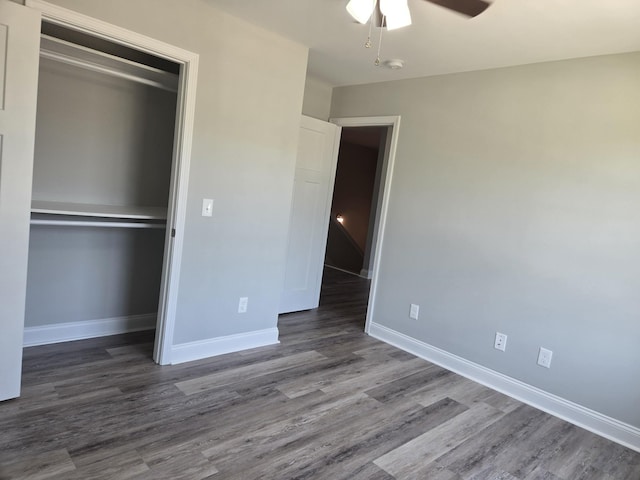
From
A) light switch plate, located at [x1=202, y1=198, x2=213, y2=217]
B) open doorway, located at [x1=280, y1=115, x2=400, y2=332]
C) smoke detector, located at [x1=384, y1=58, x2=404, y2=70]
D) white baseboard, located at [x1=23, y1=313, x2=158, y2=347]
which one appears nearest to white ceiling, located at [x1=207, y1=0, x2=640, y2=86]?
smoke detector, located at [x1=384, y1=58, x2=404, y2=70]

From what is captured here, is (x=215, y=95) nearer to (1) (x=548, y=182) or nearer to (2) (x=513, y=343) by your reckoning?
(1) (x=548, y=182)

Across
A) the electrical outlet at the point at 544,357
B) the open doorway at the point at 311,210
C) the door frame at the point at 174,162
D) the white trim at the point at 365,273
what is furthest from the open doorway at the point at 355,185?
the door frame at the point at 174,162

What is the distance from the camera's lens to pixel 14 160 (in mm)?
2076

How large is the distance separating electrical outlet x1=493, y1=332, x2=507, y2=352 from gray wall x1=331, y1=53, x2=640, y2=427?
4 centimetres

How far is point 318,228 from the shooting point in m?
4.55

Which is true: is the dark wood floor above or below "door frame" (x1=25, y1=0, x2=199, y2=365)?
below

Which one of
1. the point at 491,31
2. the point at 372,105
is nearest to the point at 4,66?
the point at 491,31

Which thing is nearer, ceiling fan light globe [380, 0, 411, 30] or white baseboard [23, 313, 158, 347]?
ceiling fan light globe [380, 0, 411, 30]

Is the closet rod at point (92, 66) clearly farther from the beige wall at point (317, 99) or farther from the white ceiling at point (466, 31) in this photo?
the beige wall at point (317, 99)

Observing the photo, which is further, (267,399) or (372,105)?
(372,105)

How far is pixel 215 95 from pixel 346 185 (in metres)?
7.02

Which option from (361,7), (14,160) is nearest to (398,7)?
(361,7)

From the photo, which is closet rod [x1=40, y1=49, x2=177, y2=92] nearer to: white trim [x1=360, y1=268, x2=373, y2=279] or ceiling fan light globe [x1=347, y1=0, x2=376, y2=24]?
ceiling fan light globe [x1=347, y1=0, x2=376, y2=24]

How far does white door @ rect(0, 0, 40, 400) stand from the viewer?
2012mm
